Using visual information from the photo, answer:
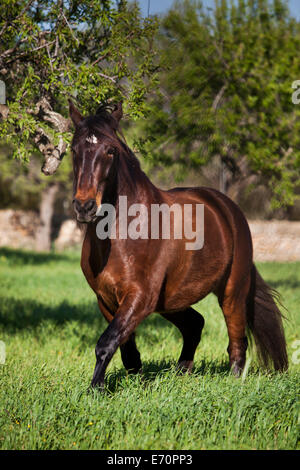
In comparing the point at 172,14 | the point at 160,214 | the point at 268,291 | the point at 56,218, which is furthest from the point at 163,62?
the point at 56,218

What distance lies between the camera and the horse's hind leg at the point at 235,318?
17.2ft

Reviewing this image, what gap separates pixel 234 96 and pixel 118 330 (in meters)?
6.39

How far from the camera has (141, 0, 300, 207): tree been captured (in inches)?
329

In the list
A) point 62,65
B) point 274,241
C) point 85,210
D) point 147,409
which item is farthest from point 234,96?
point 274,241

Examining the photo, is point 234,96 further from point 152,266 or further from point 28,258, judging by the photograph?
point 28,258

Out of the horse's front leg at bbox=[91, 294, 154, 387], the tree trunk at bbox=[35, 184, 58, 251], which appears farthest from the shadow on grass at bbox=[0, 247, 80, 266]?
the horse's front leg at bbox=[91, 294, 154, 387]

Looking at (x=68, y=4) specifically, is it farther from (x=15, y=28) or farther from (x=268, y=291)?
(x=268, y=291)

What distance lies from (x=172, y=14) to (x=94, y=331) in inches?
214

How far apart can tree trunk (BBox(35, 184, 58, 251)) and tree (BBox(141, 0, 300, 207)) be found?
17.6 metres

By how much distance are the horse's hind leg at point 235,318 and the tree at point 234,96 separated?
3.50 m

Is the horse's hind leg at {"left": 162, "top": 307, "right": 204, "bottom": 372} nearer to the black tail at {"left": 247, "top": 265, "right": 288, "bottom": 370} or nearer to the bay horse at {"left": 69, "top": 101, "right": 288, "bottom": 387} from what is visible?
the bay horse at {"left": 69, "top": 101, "right": 288, "bottom": 387}

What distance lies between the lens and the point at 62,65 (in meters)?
5.60

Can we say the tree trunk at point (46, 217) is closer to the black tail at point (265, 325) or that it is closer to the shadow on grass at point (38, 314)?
the shadow on grass at point (38, 314)
